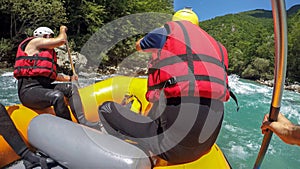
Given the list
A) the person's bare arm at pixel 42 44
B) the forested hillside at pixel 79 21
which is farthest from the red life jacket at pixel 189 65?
the forested hillside at pixel 79 21

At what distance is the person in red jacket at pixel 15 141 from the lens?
6.42 feet

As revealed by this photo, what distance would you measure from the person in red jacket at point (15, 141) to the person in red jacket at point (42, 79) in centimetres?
39

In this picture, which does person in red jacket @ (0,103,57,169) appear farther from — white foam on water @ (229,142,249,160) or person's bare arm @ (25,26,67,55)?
white foam on water @ (229,142,249,160)

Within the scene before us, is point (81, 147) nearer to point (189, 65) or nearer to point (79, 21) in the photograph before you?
point (189, 65)

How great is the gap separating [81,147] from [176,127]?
2.06 ft

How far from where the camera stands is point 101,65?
15422 mm

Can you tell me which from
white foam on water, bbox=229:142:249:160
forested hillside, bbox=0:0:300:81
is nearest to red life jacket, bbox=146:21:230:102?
white foam on water, bbox=229:142:249:160

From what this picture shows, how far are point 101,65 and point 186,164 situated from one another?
1405cm

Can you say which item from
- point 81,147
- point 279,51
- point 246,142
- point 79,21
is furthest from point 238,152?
point 79,21

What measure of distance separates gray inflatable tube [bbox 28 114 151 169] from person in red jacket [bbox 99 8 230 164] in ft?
0.48

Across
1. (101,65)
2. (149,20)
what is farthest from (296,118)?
(101,65)

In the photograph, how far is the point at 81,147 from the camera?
1760 millimetres

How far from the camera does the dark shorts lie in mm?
1604

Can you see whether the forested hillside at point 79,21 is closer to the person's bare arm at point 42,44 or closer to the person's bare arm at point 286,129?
the person's bare arm at point 42,44
